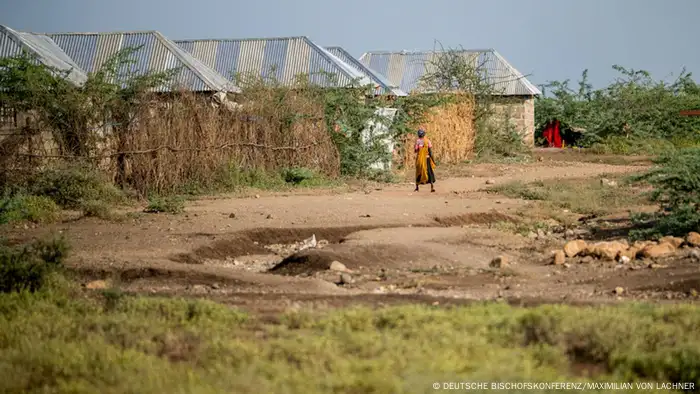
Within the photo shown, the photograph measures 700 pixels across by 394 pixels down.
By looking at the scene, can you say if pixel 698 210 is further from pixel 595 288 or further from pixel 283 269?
pixel 283 269

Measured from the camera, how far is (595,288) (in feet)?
31.4

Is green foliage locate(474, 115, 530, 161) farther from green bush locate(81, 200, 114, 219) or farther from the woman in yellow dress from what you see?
green bush locate(81, 200, 114, 219)

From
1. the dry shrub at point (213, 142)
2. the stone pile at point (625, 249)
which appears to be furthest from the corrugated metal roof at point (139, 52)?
the stone pile at point (625, 249)

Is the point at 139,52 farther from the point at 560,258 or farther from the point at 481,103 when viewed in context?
the point at 560,258

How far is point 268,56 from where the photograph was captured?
34125 mm

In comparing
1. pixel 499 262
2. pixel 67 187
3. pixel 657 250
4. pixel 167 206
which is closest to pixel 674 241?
pixel 657 250

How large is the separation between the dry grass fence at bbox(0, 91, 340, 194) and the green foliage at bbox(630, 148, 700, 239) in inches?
302

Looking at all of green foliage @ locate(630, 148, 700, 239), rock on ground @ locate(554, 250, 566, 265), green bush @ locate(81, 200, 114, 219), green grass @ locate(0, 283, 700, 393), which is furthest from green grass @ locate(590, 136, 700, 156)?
green grass @ locate(0, 283, 700, 393)

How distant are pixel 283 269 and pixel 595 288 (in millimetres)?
3257

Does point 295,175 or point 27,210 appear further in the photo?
point 295,175

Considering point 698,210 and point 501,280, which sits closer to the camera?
point 501,280

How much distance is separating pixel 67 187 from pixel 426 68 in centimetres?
2131

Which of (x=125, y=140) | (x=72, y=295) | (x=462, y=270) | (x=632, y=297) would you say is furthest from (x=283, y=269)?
(x=125, y=140)

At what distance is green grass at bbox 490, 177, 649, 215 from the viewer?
664 inches
